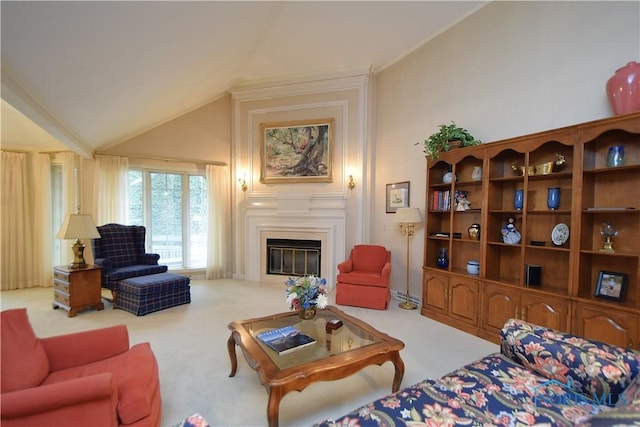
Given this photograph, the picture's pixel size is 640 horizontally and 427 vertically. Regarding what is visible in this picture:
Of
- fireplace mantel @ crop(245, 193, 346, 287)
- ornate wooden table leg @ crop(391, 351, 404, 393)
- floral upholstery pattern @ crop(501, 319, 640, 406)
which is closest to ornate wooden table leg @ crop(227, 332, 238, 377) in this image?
ornate wooden table leg @ crop(391, 351, 404, 393)

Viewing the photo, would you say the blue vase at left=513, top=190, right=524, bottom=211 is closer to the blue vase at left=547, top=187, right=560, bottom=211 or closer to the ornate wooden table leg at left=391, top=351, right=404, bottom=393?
the blue vase at left=547, top=187, right=560, bottom=211

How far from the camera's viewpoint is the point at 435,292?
3758 millimetres

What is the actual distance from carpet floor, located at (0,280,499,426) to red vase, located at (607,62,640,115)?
7.85 ft

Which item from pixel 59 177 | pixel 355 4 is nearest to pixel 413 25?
pixel 355 4

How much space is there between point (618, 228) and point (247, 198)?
16.9ft

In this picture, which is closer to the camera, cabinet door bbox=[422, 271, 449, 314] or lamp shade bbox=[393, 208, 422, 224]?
cabinet door bbox=[422, 271, 449, 314]

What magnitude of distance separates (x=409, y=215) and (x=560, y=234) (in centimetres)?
163

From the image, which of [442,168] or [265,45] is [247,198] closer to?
[265,45]

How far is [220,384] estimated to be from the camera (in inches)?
89.7

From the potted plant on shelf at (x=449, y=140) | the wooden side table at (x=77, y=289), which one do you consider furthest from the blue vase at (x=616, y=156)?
the wooden side table at (x=77, y=289)

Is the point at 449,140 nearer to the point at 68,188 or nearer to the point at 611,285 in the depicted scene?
the point at 611,285

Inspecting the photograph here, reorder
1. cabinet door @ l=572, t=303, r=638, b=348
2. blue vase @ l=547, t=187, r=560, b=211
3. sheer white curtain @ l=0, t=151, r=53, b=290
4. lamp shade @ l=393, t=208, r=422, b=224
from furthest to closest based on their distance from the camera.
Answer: sheer white curtain @ l=0, t=151, r=53, b=290 < lamp shade @ l=393, t=208, r=422, b=224 < blue vase @ l=547, t=187, r=560, b=211 < cabinet door @ l=572, t=303, r=638, b=348

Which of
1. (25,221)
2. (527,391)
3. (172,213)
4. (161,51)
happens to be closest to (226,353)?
(527,391)

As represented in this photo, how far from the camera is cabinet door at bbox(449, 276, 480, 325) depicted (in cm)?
329
